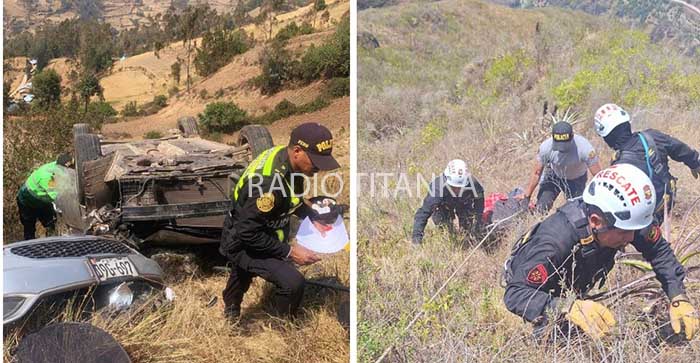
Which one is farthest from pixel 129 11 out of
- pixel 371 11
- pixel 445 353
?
pixel 445 353

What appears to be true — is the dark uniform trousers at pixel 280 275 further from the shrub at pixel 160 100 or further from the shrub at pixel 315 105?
the shrub at pixel 160 100

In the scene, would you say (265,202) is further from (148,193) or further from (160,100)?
(160,100)

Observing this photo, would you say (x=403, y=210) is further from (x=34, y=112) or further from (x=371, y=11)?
(x=34, y=112)

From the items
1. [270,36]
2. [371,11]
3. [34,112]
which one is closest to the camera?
[371,11]

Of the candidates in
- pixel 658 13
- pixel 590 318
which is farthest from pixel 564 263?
pixel 658 13

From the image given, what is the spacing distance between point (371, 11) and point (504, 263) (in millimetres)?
1283

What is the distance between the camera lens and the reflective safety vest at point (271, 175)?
8.70 ft

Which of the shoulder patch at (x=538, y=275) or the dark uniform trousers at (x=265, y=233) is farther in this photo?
the dark uniform trousers at (x=265, y=233)

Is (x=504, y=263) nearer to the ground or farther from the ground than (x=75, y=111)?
nearer to the ground

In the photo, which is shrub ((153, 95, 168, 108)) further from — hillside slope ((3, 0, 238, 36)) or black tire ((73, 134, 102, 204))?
black tire ((73, 134, 102, 204))

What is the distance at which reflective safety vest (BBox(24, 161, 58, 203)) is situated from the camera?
3.05m

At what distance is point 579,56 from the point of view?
269cm

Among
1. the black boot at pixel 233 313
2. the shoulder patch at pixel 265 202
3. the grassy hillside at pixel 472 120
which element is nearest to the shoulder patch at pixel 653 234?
the grassy hillside at pixel 472 120

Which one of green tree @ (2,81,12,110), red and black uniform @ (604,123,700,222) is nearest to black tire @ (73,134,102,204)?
green tree @ (2,81,12,110)
